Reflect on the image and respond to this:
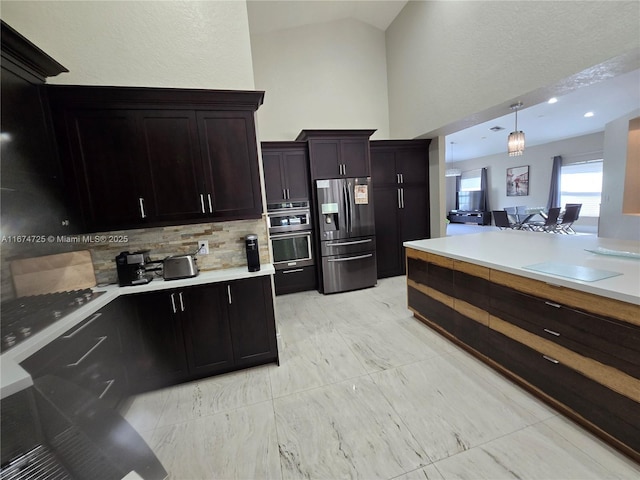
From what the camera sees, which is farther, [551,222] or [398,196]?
[551,222]

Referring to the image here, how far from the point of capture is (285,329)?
2965 millimetres

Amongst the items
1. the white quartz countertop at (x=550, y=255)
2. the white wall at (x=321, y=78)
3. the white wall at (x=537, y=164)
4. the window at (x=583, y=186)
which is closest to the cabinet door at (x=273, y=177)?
the white wall at (x=321, y=78)

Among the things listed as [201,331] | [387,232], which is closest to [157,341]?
[201,331]

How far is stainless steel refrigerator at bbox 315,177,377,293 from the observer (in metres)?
3.77

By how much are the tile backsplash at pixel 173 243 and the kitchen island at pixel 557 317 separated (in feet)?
5.83

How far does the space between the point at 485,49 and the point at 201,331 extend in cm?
400

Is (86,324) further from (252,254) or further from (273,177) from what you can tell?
(273,177)

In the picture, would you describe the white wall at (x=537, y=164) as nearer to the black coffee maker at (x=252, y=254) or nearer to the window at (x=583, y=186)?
the window at (x=583, y=186)

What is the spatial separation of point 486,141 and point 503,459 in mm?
8977

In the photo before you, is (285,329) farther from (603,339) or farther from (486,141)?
(486,141)

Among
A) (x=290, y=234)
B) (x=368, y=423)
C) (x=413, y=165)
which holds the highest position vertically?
(x=413, y=165)

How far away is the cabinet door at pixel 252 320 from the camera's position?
2137 millimetres

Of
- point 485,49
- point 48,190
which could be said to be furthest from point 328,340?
point 485,49

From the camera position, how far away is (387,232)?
174 inches
